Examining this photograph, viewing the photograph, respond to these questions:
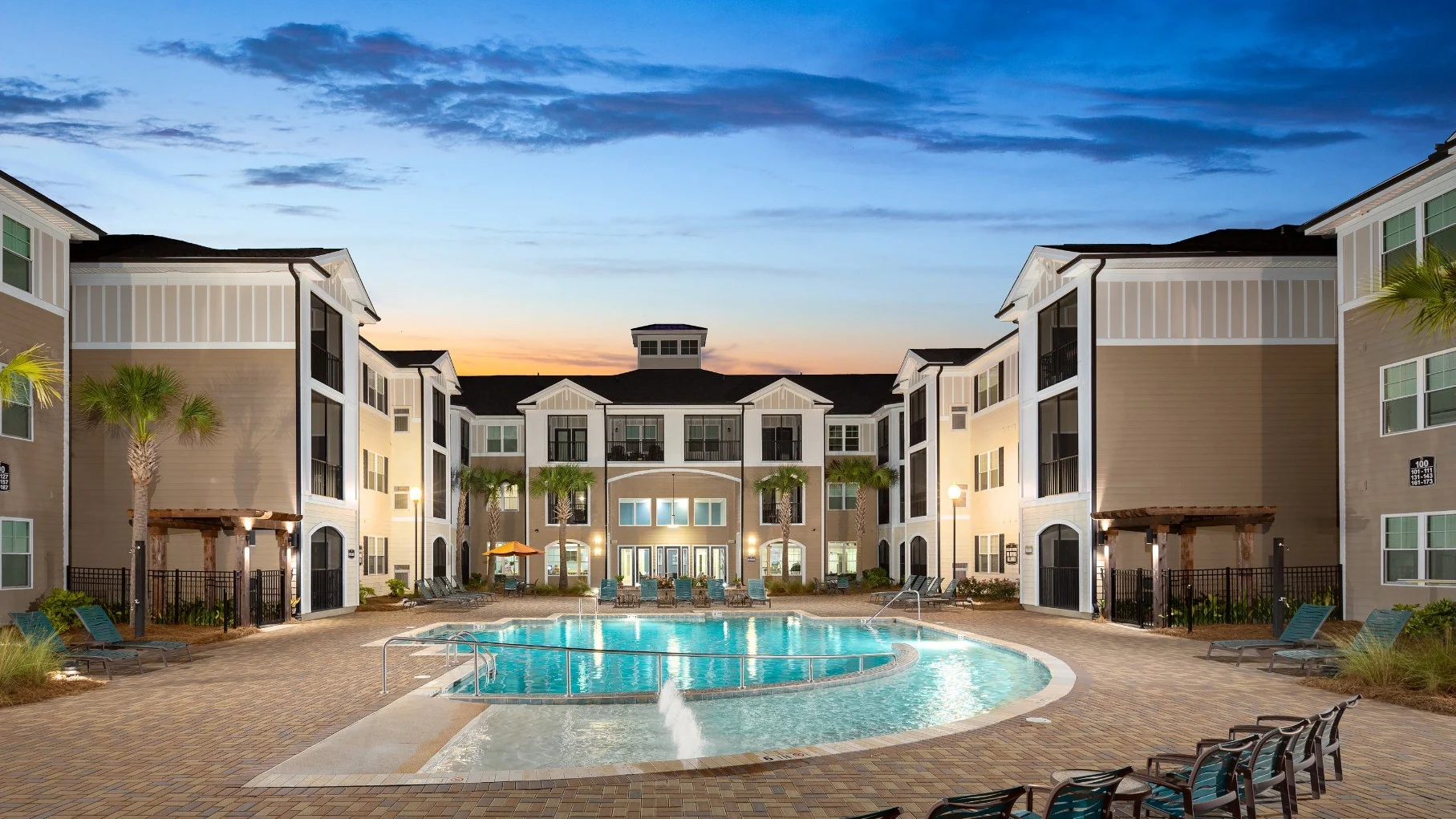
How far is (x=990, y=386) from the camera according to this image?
41438 millimetres

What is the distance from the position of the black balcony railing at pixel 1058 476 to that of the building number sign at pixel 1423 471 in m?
9.35

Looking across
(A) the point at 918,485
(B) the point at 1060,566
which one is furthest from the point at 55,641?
(A) the point at 918,485

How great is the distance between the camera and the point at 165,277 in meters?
29.4

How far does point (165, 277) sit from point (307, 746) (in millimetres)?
21233

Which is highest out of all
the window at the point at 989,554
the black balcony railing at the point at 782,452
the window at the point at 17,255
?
the window at the point at 17,255

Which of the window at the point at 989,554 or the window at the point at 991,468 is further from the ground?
the window at the point at 991,468

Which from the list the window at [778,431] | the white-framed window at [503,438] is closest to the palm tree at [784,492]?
the window at [778,431]

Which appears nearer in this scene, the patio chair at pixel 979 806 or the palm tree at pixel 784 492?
the patio chair at pixel 979 806

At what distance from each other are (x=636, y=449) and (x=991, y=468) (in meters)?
17.4

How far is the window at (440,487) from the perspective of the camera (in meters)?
45.8

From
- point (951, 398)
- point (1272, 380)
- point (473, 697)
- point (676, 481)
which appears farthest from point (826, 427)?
point (473, 697)

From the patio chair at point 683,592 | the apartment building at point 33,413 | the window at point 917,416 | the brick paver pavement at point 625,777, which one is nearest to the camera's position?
the brick paver pavement at point 625,777

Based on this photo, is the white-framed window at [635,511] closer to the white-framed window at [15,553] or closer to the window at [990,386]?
the window at [990,386]

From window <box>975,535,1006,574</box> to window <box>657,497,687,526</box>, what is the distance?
14336mm
